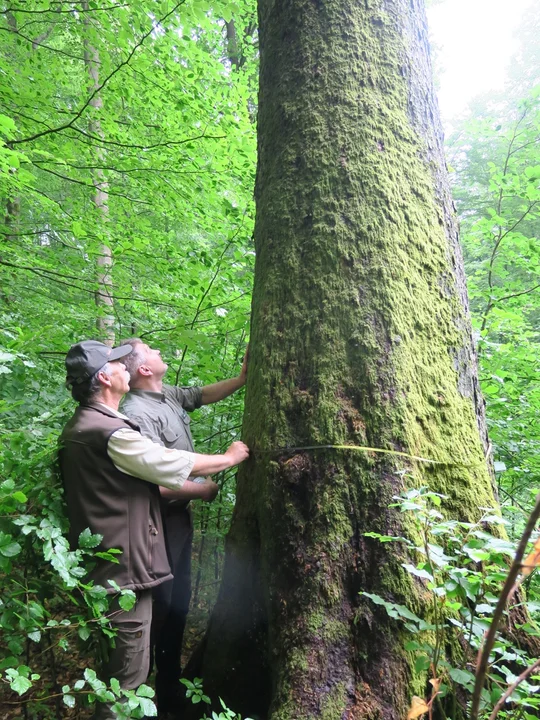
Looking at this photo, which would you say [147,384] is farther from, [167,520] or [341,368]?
[341,368]

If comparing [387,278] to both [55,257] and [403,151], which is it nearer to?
[403,151]

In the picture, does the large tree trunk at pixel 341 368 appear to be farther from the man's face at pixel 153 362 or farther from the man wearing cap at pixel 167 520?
the man's face at pixel 153 362

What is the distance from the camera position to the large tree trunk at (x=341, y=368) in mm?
1443

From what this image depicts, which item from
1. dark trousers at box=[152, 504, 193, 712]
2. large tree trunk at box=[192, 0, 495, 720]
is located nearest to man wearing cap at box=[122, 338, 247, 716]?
dark trousers at box=[152, 504, 193, 712]

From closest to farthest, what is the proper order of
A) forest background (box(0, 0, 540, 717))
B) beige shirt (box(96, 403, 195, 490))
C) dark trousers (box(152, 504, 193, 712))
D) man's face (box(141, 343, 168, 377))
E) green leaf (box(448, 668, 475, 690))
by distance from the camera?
green leaf (box(448, 668, 475, 690)) < beige shirt (box(96, 403, 195, 490)) < dark trousers (box(152, 504, 193, 712)) < man's face (box(141, 343, 168, 377)) < forest background (box(0, 0, 540, 717))

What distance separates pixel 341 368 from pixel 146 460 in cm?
99

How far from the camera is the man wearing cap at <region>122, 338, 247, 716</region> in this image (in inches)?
103

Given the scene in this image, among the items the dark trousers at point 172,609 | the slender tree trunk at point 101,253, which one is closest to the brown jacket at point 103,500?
the dark trousers at point 172,609

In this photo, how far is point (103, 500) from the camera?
1.99 metres

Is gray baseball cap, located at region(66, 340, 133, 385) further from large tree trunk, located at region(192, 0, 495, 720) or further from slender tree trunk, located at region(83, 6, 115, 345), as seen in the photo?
slender tree trunk, located at region(83, 6, 115, 345)

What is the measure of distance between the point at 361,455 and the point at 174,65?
4272 mm

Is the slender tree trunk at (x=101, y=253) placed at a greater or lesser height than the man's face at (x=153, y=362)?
greater

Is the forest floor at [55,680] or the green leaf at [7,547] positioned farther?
the forest floor at [55,680]

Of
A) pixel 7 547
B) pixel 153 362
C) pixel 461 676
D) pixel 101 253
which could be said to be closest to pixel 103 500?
pixel 7 547
